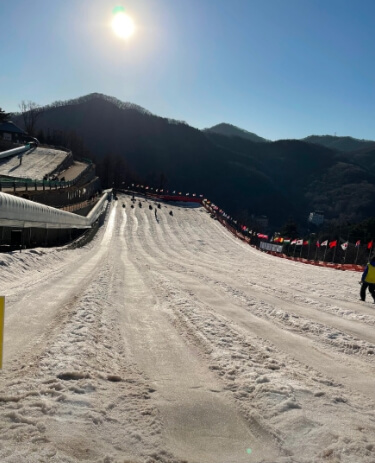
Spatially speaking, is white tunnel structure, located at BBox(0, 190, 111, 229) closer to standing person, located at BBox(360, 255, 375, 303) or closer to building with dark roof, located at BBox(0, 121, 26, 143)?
standing person, located at BBox(360, 255, 375, 303)

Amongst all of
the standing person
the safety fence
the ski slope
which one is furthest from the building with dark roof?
the standing person

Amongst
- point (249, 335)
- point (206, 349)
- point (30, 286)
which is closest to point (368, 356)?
point (249, 335)

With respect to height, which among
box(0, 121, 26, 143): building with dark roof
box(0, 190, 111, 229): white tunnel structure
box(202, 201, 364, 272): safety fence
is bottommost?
box(202, 201, 364, 272): safety fence

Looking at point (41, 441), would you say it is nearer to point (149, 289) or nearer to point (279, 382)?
point (279, 382)

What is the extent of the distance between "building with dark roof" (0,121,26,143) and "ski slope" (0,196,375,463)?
93.5m

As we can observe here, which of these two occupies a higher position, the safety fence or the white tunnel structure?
the white tunnel structure

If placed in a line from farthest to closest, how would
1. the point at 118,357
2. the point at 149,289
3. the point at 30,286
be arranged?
the point at 149,289 < the point at 30,286 < the point at 118,357

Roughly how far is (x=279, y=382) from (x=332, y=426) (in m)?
0.89

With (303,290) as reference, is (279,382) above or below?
above

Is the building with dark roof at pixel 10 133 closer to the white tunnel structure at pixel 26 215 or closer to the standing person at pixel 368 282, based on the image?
the white tunnel structure at pixel 26 215

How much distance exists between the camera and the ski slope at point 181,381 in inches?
111

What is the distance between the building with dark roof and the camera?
87.8m

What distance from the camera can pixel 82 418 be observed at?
3086 mm

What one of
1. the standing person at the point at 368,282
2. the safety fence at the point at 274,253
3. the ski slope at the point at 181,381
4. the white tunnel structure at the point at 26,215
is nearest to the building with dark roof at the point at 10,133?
the safety fence at the point at 274,253
